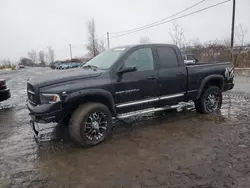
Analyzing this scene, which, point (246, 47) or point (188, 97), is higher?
point (246, 47)

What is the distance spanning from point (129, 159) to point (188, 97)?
2.84m

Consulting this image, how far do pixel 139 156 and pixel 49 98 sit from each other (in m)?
1.91

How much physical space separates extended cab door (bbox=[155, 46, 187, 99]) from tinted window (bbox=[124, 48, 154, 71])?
0.75 ft

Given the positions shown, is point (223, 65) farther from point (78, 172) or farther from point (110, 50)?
point (78, 172)

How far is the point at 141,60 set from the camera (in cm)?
519

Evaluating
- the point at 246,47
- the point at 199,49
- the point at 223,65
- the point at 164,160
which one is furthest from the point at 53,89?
the point at 199,49

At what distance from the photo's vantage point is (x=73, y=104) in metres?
4.38

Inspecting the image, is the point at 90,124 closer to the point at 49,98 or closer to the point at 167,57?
the point at 49,98

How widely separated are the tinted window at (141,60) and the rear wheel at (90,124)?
3.85 feet

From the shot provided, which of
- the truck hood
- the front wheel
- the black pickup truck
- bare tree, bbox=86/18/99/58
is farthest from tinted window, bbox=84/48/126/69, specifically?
bare tree, bbox=86/18/99/58

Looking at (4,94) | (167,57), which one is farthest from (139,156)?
(4,94)

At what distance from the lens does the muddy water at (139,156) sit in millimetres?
3236

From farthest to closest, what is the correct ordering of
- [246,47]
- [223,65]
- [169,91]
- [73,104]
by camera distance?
[246,47]
[223,65]
[169,91]
[73,104]

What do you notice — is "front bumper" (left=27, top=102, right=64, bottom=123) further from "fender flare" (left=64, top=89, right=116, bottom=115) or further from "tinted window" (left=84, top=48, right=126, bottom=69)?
"tinted window" (left=84, top=48, right=126, bottom=69)
